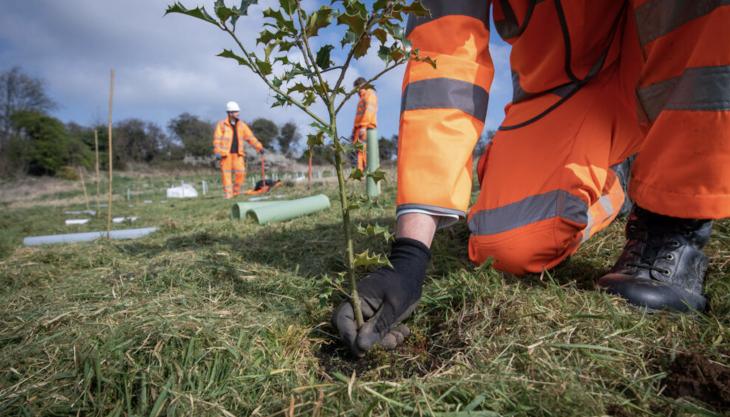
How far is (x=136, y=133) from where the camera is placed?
3434 centimetres

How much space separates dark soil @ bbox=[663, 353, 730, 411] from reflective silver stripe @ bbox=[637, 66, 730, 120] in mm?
755

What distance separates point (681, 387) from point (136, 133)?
41.3 metres

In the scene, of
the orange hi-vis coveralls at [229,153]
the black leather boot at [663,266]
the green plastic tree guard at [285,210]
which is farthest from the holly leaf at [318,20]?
the orange hi-vis coveralls at [229,153]

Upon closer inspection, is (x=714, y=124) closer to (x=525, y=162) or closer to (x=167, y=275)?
(x=525, y=162)

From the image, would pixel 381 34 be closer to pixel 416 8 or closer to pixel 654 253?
pixel 416 8

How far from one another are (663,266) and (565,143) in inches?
24.4

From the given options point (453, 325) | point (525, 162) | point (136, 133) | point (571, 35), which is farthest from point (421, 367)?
point (136, 133)

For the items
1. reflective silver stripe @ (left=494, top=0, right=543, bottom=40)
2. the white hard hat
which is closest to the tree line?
the white hard hat

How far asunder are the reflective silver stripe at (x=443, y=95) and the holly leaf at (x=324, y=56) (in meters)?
0.48

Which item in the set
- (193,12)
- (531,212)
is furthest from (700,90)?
(193,12)

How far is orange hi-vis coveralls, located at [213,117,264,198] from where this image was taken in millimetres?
9297

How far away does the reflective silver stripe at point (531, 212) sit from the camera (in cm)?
142

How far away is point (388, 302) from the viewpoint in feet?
3.50

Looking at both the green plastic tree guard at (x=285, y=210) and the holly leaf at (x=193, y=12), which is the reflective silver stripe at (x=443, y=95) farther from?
the green plastic tree guard at (x=285, y=210)
